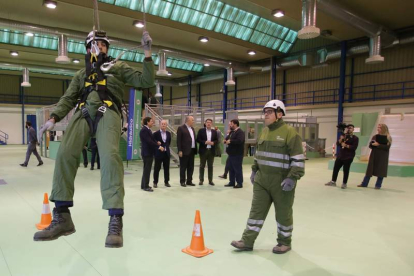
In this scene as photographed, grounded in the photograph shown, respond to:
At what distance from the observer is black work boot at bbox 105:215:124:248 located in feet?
7.24

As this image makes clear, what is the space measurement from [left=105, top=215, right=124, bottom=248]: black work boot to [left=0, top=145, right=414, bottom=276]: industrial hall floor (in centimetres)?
80

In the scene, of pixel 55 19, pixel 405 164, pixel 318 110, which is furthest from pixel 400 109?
pixel 55 19

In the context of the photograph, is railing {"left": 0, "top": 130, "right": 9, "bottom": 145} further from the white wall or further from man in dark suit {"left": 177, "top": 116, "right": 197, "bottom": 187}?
man in dark suit {"left": 177, "top": 116, "right": 197, "bottom": 187}

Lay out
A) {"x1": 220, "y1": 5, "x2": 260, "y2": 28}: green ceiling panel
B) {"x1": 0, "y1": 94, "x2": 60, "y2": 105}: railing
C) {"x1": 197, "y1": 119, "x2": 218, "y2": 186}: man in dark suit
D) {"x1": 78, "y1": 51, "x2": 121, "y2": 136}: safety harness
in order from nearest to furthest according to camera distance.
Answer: {"x1": 78, "y1": 51, "x2": 121, "y2": 136}: safety harness → {"x1": 197, "y1": 119, "x2": 218, "y2": 186}: man in dark suit → {"x1": 220, "y1": 5, "x2": 260, "y2": 28}: green ceiling panel → {"x1": 0, "y1": 94, "x2": 60, "y2": 105}: railing

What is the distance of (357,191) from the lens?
729 cm

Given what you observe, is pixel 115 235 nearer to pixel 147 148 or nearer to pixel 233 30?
pixel 147 148

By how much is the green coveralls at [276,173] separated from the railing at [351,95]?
50.5ft

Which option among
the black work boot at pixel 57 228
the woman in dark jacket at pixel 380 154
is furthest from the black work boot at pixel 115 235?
the woman in dark jacket at pixel 380 154

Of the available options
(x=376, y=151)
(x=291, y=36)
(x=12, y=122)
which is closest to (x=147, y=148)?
(x=376, y=151)

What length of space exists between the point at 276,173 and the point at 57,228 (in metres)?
2.29

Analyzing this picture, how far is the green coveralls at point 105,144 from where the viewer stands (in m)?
2.32

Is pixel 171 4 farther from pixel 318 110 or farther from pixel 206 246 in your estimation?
pixel 206 246

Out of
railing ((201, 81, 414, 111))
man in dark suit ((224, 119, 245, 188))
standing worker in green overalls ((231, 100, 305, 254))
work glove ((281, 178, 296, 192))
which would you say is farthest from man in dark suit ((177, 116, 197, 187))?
railing ((201, 81, 414, 111))

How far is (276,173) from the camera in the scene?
3385mm
